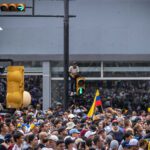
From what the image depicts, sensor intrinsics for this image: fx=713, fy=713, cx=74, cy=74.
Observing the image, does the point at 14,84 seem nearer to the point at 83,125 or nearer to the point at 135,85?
the point at 83,125

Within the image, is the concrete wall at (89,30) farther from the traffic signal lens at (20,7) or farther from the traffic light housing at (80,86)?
the traffic signal lens at (20,7)

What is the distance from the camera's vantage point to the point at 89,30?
36.8 metres

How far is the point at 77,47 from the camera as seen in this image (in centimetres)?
3691

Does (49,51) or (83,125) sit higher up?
(49,51)

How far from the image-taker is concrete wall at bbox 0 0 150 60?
120 feet

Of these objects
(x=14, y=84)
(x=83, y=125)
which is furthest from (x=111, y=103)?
(x=14, y=84)

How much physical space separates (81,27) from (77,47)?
3.46 ft

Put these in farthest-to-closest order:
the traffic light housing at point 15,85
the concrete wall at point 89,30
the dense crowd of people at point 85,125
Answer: the concrete wall at point 89,30, the traffic light housing at point 15,85, the dense crowd of people at point 85,125

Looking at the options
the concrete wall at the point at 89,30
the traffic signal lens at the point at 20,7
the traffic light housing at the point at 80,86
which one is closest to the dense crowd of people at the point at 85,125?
the traffic light housing at the point at 80,86

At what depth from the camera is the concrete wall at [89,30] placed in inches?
1446

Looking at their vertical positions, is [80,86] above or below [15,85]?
below

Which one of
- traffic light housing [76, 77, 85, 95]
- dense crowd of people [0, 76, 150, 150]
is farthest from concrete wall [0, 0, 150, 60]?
traffic light housing [76, 77, 85, 95]

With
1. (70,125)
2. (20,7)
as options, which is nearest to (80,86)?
(20,7)

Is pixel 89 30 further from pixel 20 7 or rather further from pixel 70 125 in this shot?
pixel 70 125
